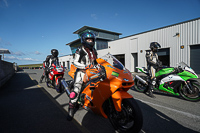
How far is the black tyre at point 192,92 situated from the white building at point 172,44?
8.77 m

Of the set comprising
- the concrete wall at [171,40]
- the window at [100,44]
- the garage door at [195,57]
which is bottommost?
the garage door at [195,57]

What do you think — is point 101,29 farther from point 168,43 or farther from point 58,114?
point 58,114

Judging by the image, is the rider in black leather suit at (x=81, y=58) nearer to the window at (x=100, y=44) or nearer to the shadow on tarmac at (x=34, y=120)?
the shadow on tarmac at (x=34, y=120)

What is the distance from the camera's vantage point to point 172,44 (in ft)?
40.4

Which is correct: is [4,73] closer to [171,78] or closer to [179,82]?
[171,78]

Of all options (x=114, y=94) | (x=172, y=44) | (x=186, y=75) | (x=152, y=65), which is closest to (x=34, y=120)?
(x=114, y=94)

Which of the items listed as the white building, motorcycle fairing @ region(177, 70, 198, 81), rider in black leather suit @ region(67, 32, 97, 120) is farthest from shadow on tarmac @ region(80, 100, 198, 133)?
the white building

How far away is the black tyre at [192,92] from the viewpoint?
158 inches

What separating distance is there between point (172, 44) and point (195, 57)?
8.28 ft

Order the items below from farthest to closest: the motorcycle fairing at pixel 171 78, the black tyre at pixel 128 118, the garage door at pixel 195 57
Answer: the garage door at pixel 195 57, the motorcycle fairing at pixel 171 78, the black tyre at pixel 128 118

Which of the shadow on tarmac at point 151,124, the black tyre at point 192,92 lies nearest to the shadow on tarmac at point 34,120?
the shadow on tarmac at point 151,124

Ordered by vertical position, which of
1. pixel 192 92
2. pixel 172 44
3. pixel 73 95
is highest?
pixel 172 44

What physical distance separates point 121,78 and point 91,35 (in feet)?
5.30

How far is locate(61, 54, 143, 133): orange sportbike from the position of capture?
2.06m
